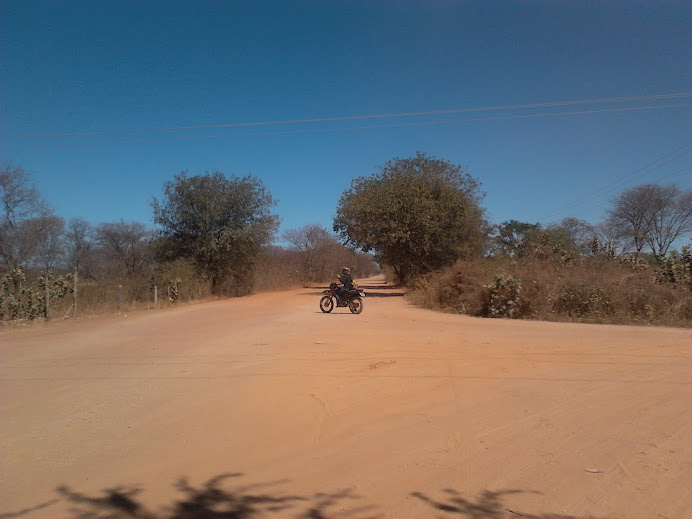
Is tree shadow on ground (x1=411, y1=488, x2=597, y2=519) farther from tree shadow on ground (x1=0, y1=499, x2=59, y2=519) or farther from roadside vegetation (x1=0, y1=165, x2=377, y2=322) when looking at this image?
roadside vegetation (x1=0, y1=165, x2=377, y2=322)

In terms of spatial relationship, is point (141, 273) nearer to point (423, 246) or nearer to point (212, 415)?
point (423, 246)

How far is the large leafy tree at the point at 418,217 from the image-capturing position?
2847 centimetres

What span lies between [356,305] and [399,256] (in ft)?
44.3

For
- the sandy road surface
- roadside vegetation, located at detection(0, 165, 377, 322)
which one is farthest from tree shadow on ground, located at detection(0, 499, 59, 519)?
roadside vegetation, located at detection(0, 165, 377, 322)

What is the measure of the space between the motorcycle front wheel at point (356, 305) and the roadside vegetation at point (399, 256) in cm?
387

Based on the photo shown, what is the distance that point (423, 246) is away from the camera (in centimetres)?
2878

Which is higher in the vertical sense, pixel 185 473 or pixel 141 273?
pixel 141 273

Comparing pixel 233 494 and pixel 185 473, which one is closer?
pixel 233 494

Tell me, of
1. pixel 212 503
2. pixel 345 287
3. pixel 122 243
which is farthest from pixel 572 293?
pixel 122 243

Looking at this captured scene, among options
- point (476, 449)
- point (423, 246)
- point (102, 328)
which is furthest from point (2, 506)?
point (423, 246)

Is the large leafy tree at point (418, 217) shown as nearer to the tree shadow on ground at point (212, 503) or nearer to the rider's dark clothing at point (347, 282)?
the rider's dark clothing at point (347, 282)

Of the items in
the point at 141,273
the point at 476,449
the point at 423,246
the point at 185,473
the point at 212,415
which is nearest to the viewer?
the point at 185,473

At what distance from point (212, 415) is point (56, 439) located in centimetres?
153

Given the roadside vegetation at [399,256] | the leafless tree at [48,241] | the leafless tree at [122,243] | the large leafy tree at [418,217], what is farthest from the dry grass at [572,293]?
the leafless tree at [122,243]
